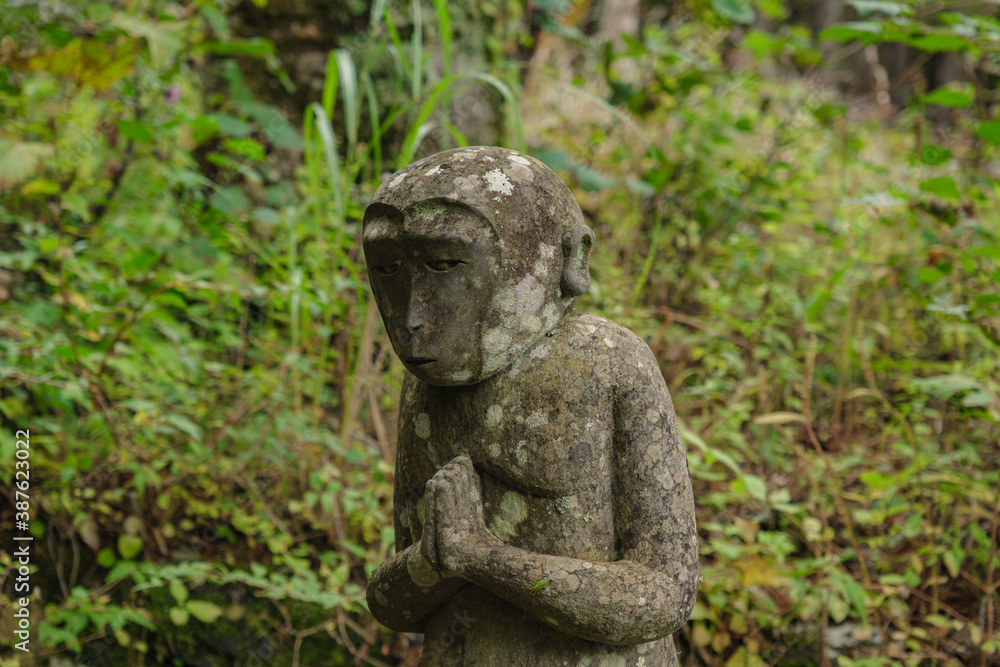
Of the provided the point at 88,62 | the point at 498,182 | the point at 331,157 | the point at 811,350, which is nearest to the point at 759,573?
the point at 811,350

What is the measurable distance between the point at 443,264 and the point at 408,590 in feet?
2.49

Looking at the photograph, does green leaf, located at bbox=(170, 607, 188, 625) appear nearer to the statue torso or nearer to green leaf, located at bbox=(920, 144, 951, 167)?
the statue torso

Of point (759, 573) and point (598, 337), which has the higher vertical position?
point (598, 337)

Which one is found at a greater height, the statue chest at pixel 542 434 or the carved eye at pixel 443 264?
the carved eye at pixel 443 264

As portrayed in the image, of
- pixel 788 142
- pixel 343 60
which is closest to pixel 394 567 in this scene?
pixel 343 60

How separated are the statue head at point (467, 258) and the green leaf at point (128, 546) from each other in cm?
214

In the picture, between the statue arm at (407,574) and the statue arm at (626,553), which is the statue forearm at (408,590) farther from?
the statue arm at (626,553)

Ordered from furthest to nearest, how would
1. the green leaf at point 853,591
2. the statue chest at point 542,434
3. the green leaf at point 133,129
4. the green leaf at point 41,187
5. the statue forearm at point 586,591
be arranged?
the green leaf at point 41,187 < the green leaf at point 133,129 < the green leaf at point 853,591 < the statue chest at point 542,434 < the statue forearm at point 586,591

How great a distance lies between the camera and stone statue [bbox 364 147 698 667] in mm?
1597

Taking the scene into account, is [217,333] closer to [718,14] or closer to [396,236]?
[396,236]

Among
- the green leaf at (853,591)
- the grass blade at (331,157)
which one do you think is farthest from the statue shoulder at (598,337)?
the green leaf at (853,591)

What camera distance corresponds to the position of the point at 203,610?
287 centimetres

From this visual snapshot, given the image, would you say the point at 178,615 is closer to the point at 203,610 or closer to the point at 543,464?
the point at 203,610

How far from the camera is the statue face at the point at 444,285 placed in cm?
161
